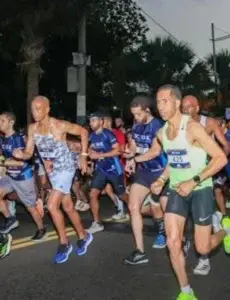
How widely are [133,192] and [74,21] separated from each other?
10596 mm

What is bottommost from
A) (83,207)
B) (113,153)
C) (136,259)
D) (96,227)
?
(136,259)

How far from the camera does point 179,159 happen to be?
558 centimetres

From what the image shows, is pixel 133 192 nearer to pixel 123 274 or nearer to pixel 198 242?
pixel 123 274

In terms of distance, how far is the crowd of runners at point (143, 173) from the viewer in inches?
217

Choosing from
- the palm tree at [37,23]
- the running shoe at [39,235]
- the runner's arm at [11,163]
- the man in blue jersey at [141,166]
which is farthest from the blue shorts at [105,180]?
the palm tree at [37,23]

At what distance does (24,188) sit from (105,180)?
1.38 meters

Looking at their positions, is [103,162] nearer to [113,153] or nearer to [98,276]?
[113,153]

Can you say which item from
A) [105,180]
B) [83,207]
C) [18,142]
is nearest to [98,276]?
[18,142]

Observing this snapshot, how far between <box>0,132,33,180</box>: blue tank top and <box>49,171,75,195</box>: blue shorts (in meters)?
1.40

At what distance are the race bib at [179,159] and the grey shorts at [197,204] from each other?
239mm

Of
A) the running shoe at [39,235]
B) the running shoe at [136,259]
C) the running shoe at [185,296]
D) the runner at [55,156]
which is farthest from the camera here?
the running shoe at [39,235]

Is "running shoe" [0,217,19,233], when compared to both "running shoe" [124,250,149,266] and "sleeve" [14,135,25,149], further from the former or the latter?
"running shoe" [124,250,149,266]

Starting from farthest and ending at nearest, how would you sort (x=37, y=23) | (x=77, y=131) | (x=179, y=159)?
(x=37, y=23) < (x=77, y=131) < (x=179, y=159)

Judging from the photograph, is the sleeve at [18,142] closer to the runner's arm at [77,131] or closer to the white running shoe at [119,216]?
the runner's arm at [77,131]
